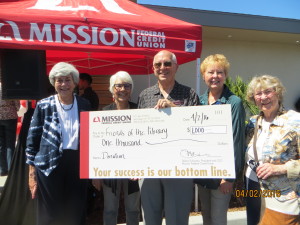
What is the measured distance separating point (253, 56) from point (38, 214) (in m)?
8.03

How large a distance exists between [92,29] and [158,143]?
163 centimetres

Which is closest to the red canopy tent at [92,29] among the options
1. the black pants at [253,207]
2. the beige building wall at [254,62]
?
the black pants at [253,207]

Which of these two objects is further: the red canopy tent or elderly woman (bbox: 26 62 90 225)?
the red canopy tent

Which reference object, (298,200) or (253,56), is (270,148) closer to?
(298,200)

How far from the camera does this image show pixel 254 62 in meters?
8.80

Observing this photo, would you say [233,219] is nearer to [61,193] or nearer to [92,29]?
[61,193]

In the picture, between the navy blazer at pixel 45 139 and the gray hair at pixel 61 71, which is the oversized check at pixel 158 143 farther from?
the gray hair at pixel 61 71

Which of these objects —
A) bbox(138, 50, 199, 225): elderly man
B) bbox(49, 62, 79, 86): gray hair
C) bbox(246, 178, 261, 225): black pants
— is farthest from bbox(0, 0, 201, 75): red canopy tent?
bbox(246, 178, 261, 225): black pants

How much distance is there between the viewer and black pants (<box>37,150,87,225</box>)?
2.48 m

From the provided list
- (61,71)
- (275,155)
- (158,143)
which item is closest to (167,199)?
(158,143)

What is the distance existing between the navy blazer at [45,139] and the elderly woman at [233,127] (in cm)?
123

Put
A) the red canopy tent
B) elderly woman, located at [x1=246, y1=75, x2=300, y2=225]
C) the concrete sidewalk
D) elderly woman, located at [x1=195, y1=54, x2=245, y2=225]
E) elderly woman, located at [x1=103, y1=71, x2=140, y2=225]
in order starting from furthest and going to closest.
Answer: the concrete sidewalk, the red canopy tent, elderly woman, located at [x1=103, y1=71, x2=140, y2=225], elderly woman, located at [x1=195, y1=54, x2=245, y2=225], elderly woman, located at [x1=246, y1=75, x2=300, y2=225]
